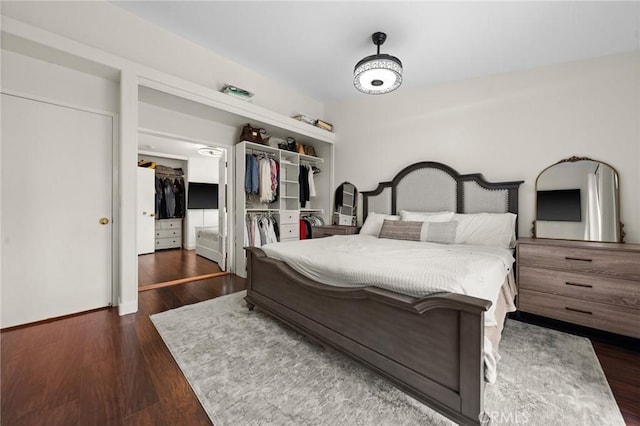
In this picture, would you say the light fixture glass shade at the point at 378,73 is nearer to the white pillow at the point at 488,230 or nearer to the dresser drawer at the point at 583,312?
the white pillow at the point at 488,230

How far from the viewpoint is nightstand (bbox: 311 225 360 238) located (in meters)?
3.59

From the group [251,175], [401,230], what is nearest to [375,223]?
[401,230]

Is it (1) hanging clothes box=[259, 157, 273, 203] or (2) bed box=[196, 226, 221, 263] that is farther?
(2) bed box=[196, 226, 221, 263]

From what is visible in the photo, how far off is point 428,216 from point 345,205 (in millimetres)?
1491

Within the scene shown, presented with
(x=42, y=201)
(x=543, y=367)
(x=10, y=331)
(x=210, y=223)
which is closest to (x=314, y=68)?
(x=42, y=201)

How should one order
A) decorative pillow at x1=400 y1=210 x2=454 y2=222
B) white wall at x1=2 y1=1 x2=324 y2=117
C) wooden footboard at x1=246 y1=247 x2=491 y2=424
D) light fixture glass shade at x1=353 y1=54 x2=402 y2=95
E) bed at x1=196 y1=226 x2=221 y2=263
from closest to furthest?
1. wooden footboard at x1=246 y1=247 x2=491 y2=424
2. white wall at x1=2 y1=1 x2=324 y2=117
3. light fixture glass shade at x1=353 y1=54 x2=402 y2=95
4. decorative pillow at x1=400 y1=210 x2=454 y2=222
5. bed at x1=196 y1=226 x2=221 y2=263

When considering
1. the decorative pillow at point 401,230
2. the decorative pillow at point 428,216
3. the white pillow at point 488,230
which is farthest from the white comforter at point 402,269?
the decorative pillow at point 428,216

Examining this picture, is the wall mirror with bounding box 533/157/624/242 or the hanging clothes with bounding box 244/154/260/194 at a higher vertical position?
the hanging clothes with bounding box 244/154/260/194

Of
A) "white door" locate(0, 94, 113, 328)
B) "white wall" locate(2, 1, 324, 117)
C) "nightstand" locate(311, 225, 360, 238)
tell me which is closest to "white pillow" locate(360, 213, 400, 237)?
"nightstand" locate(311, 225, 360, 238)

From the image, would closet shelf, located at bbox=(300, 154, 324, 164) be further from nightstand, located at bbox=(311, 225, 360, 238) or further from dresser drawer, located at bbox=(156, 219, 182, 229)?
dresser drawer, located at bbox=(156, 219, 182, 229)

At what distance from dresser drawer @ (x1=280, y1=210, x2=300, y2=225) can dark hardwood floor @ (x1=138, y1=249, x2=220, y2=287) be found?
1.33 m

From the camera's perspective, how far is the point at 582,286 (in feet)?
6.45

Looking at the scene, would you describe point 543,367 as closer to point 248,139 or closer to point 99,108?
point 248,139

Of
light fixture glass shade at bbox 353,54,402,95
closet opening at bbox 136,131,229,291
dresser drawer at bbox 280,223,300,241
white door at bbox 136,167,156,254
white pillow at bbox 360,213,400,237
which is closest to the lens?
light fixture glass shade at bbox 353,54,402,95
